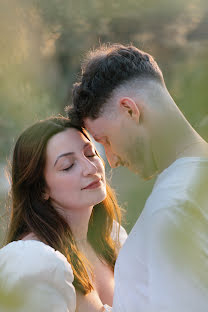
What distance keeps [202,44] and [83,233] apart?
121 cm

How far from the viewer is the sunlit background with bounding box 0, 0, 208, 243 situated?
0.14 meters

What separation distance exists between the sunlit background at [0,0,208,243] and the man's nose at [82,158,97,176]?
93 centimetres

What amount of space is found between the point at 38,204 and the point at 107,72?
57 cm

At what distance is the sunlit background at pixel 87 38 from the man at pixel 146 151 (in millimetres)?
317

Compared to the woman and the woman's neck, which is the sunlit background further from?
the woman's neck

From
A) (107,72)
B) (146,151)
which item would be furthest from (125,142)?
(107,72)

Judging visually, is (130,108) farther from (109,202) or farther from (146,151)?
(109,202)

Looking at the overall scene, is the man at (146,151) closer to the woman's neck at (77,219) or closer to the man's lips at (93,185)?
the man's lips at (93,185)

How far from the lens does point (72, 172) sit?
115cm

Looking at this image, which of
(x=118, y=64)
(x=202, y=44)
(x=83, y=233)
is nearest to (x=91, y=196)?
(x=83, y=233)

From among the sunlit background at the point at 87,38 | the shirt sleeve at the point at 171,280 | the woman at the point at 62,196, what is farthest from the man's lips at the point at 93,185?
the sunlit background at the point at 87,38

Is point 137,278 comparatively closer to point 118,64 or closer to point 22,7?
point 118,64

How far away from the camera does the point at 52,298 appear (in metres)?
0.85

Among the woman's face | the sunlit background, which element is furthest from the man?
the sunlit background
